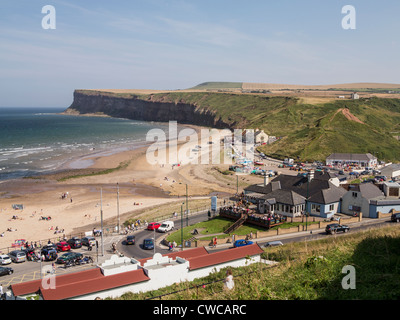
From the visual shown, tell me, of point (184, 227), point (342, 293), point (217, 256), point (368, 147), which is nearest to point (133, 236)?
point (184, 227)

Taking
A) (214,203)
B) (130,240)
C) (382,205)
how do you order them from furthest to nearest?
1. (214,203)
2. (382,205)
3. (130,240)

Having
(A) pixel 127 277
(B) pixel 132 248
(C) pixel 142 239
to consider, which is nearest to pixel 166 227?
(C) pixel 142 239

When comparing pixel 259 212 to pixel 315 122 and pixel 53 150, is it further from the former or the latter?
pixel 315 122

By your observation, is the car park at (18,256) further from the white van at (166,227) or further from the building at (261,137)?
the building at (261,137)

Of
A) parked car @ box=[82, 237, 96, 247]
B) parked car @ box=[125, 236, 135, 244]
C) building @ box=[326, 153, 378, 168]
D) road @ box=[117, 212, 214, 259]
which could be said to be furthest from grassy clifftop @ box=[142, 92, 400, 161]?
parked car @ box=[82, 237, 96, 247]

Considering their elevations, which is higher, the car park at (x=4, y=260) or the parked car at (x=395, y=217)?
the parked car at (x=395, y=217)

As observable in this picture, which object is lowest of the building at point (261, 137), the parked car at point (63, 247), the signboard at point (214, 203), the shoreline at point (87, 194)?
the shoreline at point (87, 194)

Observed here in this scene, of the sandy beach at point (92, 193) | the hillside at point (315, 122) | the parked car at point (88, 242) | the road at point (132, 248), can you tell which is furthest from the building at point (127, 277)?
the hillside at point (315, 122)
